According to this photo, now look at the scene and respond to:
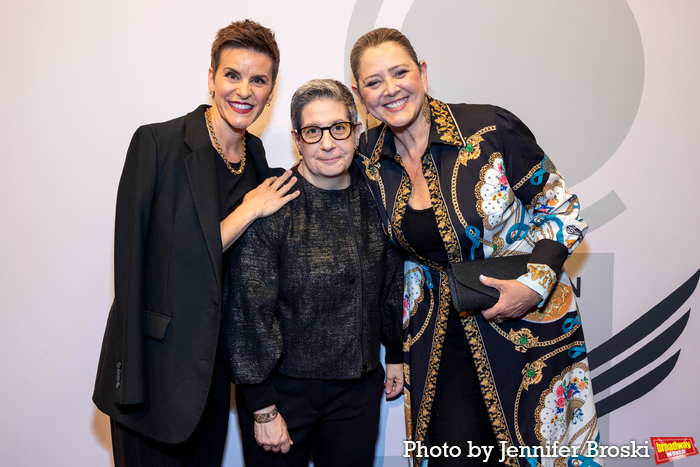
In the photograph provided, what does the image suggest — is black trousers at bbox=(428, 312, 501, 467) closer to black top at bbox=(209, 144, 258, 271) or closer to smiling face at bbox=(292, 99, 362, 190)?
smiling face at bbox=(292, 99, 362, 190)

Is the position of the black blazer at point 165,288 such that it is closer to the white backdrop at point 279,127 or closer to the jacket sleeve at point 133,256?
the jacket sleeve at point 133,256

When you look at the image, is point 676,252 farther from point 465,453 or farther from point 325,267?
point 325,267

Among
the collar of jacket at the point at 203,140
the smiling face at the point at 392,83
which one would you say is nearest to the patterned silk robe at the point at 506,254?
the smiling face at the point at 392,83

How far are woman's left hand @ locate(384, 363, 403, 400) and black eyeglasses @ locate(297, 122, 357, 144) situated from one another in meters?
1.07

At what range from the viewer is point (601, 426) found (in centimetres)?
258

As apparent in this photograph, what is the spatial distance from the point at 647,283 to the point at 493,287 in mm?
1356

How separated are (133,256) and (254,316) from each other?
0.46m

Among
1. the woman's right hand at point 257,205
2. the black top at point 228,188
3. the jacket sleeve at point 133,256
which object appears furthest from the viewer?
the black top at point 228,188

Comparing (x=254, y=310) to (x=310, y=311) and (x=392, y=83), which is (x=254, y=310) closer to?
A: (x=310, y=311)

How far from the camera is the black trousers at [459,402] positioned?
1896 mm

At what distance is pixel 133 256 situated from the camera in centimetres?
162

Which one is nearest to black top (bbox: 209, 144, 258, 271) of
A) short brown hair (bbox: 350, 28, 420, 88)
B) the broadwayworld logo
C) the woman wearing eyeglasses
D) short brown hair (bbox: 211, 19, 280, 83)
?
the woman wearing eyeglasses

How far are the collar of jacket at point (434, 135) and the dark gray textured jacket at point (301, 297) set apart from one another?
275mm

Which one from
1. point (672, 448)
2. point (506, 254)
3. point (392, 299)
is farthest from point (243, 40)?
point (672, 448)
